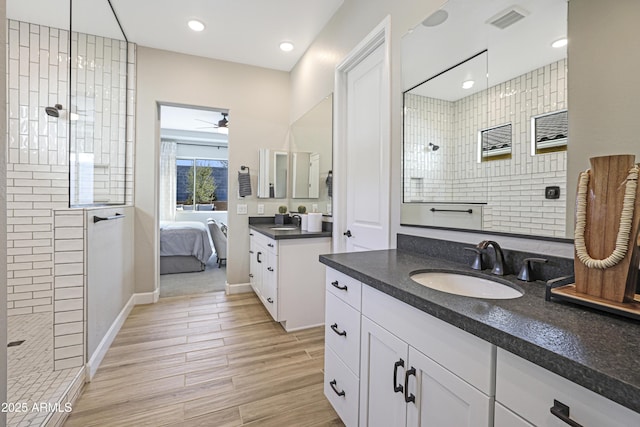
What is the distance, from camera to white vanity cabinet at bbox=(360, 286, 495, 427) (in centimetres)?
73

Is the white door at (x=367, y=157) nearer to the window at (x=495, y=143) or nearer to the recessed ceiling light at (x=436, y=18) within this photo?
the recessed ceiling light at (x=436, y=18)

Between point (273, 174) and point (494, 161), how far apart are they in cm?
274

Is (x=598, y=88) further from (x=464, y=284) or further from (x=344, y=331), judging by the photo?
(x=344, y=331)

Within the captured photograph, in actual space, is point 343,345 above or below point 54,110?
below

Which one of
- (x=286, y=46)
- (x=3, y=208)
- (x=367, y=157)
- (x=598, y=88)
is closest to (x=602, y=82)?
(x=598, y=88)

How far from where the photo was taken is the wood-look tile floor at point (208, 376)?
1.53m

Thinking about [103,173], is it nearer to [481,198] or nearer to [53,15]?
[53,15]

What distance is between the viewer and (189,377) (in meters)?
1.86

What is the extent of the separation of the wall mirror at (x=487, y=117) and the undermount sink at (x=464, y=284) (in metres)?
0.24

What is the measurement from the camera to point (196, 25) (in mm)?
2754

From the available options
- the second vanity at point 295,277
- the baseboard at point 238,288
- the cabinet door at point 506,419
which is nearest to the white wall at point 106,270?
the baseboard at point 238,288

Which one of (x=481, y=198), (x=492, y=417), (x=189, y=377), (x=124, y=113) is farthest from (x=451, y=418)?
(x=124, y=113)

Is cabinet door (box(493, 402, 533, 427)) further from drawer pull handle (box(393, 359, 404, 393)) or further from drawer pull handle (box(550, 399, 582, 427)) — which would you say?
drawer pull handle (box(393, 359, 404, 393))

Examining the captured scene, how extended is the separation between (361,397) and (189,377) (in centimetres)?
123
